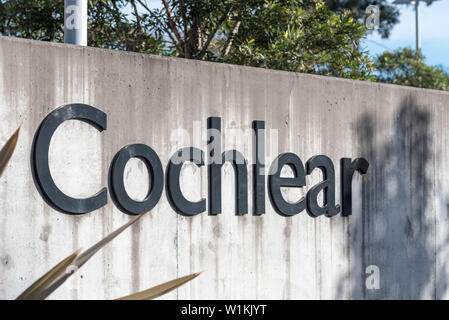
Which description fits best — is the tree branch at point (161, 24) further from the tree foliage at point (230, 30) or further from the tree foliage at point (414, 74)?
the tree foliage at point (414, 74)

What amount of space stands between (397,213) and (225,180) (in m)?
1.91

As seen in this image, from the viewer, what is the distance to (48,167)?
423 centimetres

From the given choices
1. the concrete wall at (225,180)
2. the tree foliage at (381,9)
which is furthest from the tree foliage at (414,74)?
the concrete wall at (225,180)

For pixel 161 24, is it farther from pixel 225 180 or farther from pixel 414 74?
pixel 414 74

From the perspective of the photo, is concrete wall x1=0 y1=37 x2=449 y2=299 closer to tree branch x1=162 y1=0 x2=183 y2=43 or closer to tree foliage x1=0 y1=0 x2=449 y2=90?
tree foliage x1=0 y1=0 x2=449 y2=90

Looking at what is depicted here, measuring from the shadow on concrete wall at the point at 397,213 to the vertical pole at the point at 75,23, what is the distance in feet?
7.87

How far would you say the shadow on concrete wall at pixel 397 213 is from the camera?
5953mm

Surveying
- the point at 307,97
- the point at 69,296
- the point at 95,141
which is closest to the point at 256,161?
the point at 307,97

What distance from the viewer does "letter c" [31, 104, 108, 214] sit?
4195mm

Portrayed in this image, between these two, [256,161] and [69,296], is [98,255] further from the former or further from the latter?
[256,161]

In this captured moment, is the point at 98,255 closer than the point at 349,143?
Yes

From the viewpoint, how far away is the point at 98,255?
446 centimetres

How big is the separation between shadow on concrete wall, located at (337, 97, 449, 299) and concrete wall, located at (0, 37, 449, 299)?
0.5 inches

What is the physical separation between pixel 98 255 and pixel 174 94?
3.94 feet
